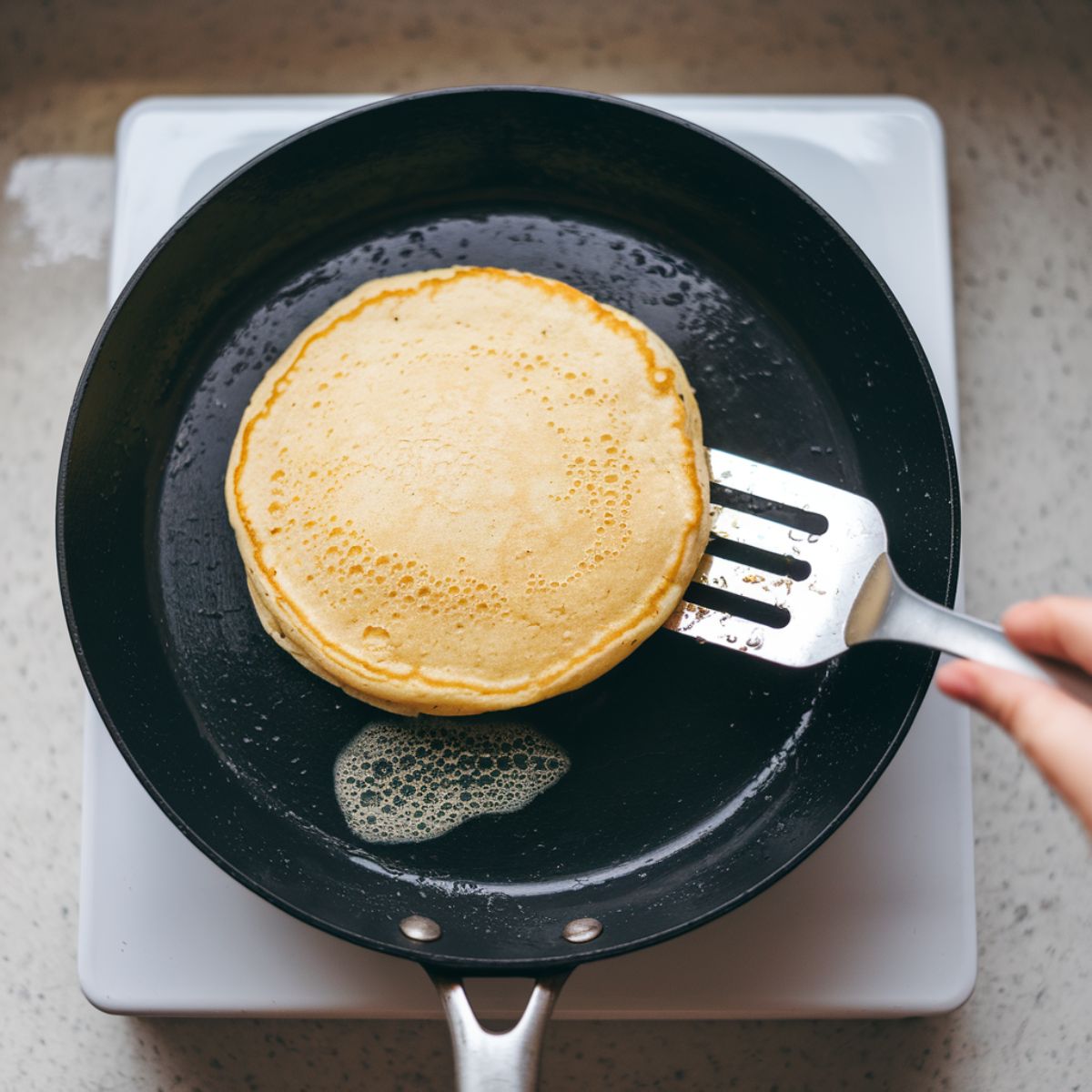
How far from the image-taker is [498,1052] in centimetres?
83

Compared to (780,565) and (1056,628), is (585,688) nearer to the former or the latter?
(780,565)

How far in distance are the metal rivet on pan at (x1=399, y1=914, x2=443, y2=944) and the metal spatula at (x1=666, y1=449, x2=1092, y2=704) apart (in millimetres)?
356

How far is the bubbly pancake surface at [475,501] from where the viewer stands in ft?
3.15

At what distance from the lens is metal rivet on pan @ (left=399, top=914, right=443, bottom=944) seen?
37.7 inches

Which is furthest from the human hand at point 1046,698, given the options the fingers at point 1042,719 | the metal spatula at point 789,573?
the metal spatula at point 789,573

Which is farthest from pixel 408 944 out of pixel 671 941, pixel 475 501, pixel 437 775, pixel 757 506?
pixel 757 506

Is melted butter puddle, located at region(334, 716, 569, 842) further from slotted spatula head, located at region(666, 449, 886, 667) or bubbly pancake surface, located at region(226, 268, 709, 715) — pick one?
slotted spatula head, located at region(666, 449, 886, 667)

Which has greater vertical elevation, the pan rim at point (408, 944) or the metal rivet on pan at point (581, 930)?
the pan rim at point (408, 944)

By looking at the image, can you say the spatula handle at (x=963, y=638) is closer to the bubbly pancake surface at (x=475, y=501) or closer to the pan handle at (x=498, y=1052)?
the bubbly pancake surface at (x=475, y=501)

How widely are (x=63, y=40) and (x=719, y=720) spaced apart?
3.54 ft

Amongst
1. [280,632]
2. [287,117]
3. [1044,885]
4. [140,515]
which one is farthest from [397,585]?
[1044,885]

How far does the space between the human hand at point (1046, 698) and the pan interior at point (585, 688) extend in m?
0.33

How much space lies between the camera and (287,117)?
3.70ft

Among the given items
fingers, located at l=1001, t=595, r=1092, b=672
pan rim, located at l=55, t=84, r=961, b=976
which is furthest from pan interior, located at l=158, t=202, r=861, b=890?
fingers, located at l=1001, t=595, r=1092, b=672
